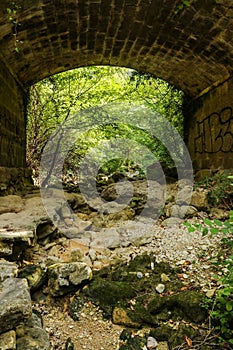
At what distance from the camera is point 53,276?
2963 millimetres

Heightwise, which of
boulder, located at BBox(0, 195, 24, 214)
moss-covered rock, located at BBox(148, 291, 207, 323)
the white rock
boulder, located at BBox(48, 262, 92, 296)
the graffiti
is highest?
the graffiti

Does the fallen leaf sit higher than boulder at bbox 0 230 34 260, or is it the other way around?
boulder at bbox 0 230 34 260

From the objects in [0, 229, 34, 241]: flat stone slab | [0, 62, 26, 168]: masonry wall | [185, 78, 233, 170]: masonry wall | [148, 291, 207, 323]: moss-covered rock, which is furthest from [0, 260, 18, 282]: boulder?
[185, 78, 233, 170]: masonry wall

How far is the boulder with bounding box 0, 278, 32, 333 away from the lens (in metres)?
2.01

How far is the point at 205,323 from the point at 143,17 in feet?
14.9

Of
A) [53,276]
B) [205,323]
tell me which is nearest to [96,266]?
[53,276]

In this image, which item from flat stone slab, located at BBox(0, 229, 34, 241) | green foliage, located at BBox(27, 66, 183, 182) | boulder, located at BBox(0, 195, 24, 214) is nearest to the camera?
flat stone slab, located at BBox(0, 229, 34, 241)

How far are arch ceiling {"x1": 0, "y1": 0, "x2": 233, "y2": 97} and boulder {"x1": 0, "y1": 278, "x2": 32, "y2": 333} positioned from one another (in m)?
3.01

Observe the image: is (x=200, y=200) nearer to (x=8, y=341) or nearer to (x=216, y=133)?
(x=216, y=133)

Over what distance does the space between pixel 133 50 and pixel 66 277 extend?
197 inches

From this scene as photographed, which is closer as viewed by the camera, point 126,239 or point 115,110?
point 126,239

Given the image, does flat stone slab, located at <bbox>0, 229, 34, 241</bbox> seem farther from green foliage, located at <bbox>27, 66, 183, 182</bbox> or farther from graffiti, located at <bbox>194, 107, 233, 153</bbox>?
green foliage, located at <bbox>27, 66, 183, 182</bbox>

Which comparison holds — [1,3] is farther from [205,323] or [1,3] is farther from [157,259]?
[205,323]

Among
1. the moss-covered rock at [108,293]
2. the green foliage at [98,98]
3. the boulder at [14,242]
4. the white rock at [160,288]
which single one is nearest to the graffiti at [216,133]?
the green foliage at [98,98]
